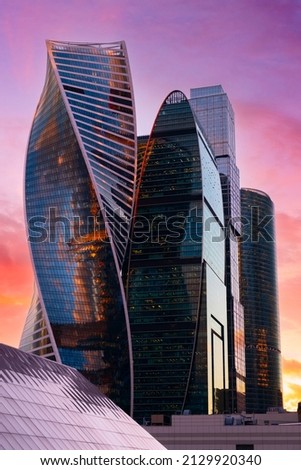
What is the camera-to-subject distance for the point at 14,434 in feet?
126

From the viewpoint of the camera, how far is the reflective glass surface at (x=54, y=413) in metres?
40.1

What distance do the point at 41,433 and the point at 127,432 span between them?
499 inches

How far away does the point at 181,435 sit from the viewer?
117 metres

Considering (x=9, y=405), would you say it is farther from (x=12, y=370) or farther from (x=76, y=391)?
(x=76, y=391)

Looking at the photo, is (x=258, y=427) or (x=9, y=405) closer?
→ (x=9, y=405)

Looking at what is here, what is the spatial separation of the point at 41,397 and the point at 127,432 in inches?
335

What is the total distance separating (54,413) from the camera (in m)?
45.4

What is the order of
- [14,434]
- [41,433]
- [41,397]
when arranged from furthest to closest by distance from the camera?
1. [41,397]
2. [41,433]
3. [14,434]

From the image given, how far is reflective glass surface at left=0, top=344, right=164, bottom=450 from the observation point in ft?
131
